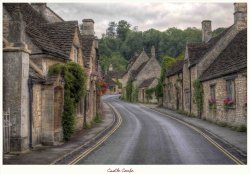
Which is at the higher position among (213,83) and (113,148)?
(213,83)

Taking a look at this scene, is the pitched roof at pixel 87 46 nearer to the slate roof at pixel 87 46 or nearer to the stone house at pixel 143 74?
the slate roof at pixel 87 46

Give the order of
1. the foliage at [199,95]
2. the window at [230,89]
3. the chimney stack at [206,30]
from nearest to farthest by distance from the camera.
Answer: the window at [230,89] < the foliage at [199,95] < the chimney stack at [206,30]

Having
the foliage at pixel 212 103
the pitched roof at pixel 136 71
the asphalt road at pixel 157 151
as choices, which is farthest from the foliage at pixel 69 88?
the pitched roof at pixel 136 71

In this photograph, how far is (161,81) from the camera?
1988 inches

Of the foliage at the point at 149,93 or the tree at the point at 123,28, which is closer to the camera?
the tree at the point at 123,28

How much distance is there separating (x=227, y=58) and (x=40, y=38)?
606 inches

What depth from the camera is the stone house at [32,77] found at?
14.3 metres

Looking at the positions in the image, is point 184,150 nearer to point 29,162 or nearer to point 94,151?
point 94,151

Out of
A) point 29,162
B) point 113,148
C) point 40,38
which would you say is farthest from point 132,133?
point 29,162

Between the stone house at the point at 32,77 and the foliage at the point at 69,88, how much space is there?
390 millimetres

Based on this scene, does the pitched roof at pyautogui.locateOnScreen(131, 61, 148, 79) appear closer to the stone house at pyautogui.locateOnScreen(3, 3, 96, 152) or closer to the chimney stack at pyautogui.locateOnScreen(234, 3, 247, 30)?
the chimney stack at pyautogui.locateOnScreen(234, 3, 247, 30)

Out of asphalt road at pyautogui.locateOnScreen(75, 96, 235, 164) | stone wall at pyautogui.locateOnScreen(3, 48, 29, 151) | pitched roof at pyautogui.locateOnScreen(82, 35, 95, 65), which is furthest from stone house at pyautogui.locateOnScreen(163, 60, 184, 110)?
stone wall at pyautogui.locateOnScreen(3, 48, 29, 151)

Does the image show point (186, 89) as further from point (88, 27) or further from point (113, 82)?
point (113, 82)

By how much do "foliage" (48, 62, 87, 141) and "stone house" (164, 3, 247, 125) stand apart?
31.6 feet
